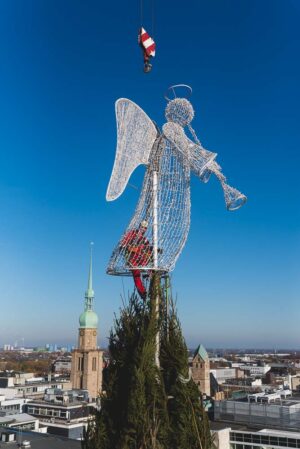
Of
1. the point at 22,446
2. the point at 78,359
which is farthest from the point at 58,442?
the point at 78,359

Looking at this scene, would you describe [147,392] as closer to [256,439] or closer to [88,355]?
[256,439]

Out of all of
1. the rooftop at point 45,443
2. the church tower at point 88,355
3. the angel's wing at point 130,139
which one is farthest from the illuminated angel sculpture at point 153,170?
the church tower at point 88,355

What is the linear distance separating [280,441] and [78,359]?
54.6m

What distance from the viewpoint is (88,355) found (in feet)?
269

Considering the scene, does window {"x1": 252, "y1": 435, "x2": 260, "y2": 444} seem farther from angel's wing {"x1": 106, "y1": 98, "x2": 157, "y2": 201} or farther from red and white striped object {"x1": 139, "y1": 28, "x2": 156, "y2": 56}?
red and white striped object {"x1": 139, "y1": 28, "x2": 156, "y2": 56}

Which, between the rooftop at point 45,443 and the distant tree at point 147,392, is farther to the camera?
the rooftop at point 45,443

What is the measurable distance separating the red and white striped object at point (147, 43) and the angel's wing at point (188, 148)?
2.66 m

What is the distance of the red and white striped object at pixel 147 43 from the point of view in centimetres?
1800

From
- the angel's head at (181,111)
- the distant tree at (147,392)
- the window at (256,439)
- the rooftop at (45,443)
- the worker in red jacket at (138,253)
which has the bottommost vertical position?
the window at (256,439)

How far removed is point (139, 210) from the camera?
17.8m

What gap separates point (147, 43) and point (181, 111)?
265 cm

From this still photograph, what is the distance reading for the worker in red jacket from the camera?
16.8 metres

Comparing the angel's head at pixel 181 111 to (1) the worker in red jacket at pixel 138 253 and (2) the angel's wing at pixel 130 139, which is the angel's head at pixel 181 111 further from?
(1) the worker in red jacket at pixel 138 253

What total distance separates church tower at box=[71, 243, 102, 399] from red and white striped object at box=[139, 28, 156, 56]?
63.3 meters
